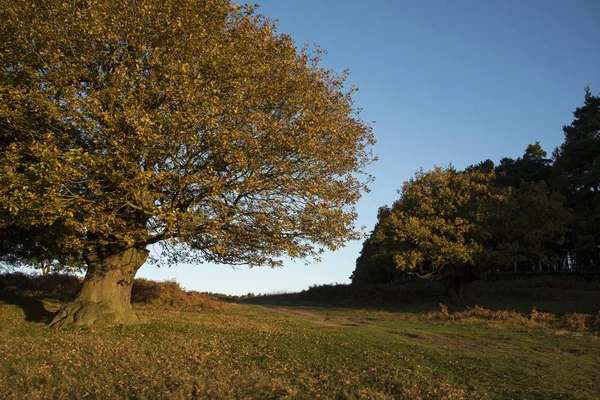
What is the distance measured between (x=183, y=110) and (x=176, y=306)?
795 inches

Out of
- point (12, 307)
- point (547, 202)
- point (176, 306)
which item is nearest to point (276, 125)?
point (12, 307)

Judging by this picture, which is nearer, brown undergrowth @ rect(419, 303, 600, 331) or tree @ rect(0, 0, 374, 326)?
tree @ rect(0, 0, 374, 326)

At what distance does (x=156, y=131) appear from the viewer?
14.7 m

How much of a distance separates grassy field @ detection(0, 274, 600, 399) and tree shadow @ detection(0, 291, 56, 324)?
306 mm

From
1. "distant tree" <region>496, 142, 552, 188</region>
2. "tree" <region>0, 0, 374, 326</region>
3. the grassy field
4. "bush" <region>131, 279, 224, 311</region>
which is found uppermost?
"distant tree" <region>496, 142, 552, 188</region>

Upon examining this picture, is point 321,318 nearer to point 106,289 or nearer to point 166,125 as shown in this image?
point 106,289

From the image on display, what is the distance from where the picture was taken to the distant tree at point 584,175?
47.0 metres

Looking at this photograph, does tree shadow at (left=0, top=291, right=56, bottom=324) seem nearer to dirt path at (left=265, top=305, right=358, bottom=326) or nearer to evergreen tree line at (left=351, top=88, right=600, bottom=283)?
dirt path at (left=265, top=305, right=358, bottom=326)

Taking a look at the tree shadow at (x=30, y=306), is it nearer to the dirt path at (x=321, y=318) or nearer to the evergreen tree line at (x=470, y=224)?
the dirt path at (x=321, y=318)

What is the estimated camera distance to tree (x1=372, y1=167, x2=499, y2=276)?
34906 mm

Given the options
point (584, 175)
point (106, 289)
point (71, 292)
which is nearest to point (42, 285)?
point (71, 292)

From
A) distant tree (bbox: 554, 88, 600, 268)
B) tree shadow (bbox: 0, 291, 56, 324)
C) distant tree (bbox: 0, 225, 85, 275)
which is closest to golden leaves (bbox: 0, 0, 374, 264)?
distant tree (bbox: 0, 225, 85, 275)

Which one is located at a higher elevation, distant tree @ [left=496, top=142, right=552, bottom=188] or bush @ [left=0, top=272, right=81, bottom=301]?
distant tree @ [left=496, top=142, right=552, bottom=188]

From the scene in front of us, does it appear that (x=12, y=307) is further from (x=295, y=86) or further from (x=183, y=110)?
(x=295, y=86)
